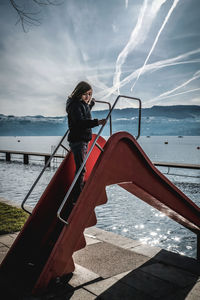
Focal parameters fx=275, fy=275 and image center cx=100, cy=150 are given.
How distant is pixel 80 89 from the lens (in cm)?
389

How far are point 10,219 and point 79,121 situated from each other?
3.95 metres

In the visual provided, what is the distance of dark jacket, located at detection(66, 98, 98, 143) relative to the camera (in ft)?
12.4

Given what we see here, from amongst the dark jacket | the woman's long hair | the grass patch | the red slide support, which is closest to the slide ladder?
the red slide support

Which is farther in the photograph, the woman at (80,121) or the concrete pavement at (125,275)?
the woman at (80,121)

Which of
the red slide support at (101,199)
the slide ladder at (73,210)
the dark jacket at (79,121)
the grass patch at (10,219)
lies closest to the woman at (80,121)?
the dark jacket at (79,121)

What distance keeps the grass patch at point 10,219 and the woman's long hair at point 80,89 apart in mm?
3473

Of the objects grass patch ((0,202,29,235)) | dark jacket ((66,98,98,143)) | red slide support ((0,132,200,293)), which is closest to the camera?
red slide support ((0,132,200,293))

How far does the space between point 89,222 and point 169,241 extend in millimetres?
3433

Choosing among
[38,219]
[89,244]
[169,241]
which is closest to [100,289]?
[38,219]

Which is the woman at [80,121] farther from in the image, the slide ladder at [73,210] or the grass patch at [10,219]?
the grass patch at [10,219]

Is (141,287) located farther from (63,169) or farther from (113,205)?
(113,205)

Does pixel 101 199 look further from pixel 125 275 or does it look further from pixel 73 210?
pixel 125 275

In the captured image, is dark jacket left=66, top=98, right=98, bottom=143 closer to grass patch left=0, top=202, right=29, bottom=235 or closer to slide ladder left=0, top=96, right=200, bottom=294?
slide ladder left=0, top=96, right=200, bottom=294

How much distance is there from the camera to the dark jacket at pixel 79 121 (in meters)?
3.79
